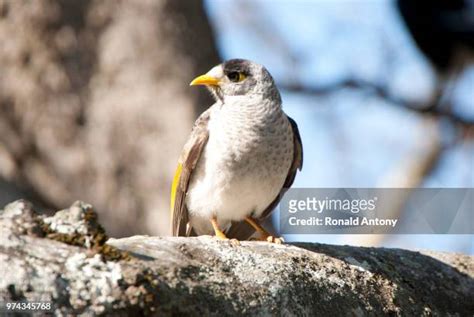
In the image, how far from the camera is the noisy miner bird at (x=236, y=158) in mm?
5043

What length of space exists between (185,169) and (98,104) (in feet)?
8.14

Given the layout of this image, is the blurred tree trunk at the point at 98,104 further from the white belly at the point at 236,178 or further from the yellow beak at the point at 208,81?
the white belly at the point at 236,178

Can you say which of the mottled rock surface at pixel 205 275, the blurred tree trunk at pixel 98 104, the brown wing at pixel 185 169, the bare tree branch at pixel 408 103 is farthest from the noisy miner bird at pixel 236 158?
the bare tree branch at pixel 408 103

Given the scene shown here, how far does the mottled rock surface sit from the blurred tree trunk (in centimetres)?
368

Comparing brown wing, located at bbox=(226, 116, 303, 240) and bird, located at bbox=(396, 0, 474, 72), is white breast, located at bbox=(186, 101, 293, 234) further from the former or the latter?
bird, located at bbox=(396, 0, 474, 72)

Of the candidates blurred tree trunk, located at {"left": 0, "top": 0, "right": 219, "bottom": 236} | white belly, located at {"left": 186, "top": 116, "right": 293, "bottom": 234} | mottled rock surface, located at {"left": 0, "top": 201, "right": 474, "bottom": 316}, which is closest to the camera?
mottled rock surface, located at {"left": 0, "top": 201, "right": 474, "bottom": 316}

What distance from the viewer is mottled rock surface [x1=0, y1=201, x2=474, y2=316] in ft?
8.19

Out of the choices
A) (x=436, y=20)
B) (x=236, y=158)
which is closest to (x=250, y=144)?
(x=236, y=158)

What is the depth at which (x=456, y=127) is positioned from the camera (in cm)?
866

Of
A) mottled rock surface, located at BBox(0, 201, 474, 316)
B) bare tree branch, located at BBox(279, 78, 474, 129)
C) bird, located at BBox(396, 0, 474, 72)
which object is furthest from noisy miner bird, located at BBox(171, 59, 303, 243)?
bare tree branch, located at BBox(279, 78, 474, 129)

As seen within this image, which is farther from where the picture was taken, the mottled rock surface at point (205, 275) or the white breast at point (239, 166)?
the white breast at point (239, 166)

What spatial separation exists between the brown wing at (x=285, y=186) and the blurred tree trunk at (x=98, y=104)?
5.79 feet

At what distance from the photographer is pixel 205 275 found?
115 inches

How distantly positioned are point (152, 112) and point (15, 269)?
5.17m
